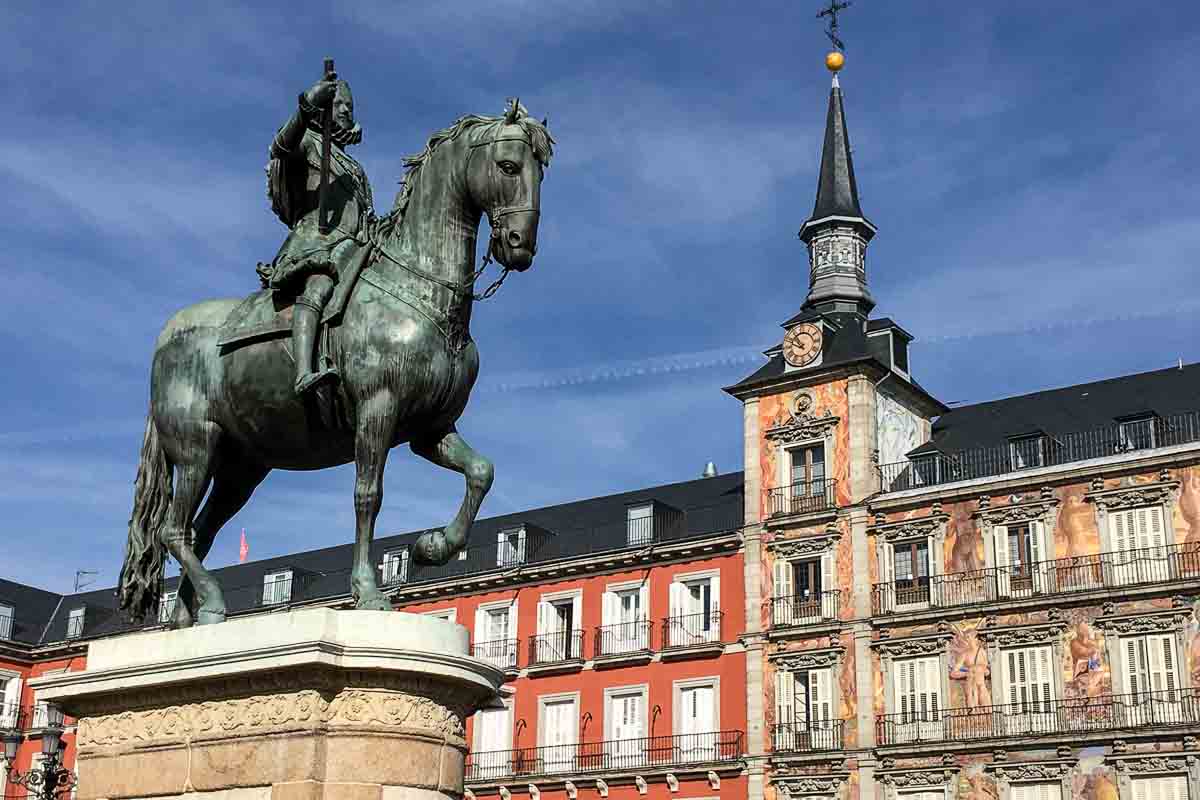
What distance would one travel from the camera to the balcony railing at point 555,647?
47312 millimetres

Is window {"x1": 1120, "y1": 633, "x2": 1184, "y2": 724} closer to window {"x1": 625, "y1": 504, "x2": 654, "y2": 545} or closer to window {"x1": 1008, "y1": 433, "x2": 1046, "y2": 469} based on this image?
window {"x1": 1008, "y1": 433, "x2": 1046, "y2": 469}

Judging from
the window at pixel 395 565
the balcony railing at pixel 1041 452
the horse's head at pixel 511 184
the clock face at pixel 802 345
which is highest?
the clock face at pixel 802 345

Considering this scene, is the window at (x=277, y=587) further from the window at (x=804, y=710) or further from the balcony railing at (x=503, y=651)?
the window at (x=804, y=710)

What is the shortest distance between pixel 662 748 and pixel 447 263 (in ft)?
121

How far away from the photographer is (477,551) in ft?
171

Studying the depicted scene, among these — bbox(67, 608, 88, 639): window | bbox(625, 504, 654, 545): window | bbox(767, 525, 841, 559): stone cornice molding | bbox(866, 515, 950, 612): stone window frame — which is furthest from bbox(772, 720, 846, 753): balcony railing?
bbox(67, 608, 88, 639): window

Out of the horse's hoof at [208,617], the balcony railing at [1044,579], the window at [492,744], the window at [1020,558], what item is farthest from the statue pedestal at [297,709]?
the window at [492,744]

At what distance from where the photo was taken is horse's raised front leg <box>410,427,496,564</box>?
9180 millimetres

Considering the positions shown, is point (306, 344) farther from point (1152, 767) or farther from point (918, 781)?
point (918, 781)

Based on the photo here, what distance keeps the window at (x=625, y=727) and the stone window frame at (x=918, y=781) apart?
26.0 feet

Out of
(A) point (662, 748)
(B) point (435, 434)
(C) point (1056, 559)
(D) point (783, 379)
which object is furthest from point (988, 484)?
(B) point (435, 434)

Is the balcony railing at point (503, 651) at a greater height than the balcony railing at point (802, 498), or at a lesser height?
lesser

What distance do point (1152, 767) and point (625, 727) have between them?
15.6 metres

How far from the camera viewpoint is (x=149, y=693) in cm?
886
